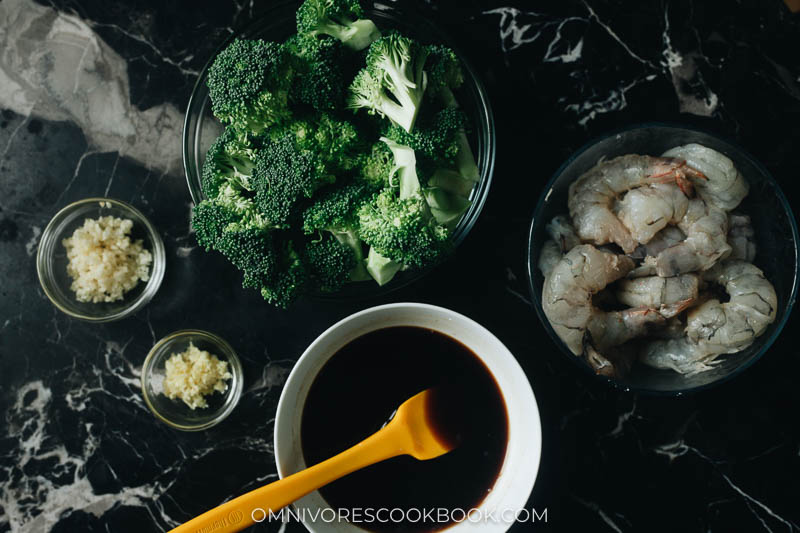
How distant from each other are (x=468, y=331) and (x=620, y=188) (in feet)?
1.94

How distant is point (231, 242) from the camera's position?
5.42 ft

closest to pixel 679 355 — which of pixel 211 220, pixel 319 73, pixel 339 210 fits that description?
pixel 339 210

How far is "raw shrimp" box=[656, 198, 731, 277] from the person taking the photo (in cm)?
161

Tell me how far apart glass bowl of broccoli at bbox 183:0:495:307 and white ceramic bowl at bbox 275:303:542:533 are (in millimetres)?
127

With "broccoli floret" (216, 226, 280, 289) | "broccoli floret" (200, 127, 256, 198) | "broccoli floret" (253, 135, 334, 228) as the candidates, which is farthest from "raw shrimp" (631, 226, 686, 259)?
"broccoli floret" (200, 127, 256, 198)

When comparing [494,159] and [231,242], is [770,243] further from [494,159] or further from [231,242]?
[231,242]

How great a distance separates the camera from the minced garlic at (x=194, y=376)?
1.95m

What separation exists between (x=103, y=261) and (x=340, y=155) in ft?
3.02

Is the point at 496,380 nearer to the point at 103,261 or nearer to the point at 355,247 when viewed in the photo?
the point at 355,247

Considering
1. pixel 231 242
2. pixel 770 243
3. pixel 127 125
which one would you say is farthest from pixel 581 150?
pixel 127 125

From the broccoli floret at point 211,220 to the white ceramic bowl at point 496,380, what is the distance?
16.1 inches

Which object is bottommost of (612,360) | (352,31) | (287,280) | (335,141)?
(612,360)

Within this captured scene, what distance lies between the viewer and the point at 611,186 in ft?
5.65

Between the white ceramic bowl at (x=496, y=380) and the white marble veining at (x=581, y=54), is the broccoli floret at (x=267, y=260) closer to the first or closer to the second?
the white ceramic bowl at (x=496, y=380)
